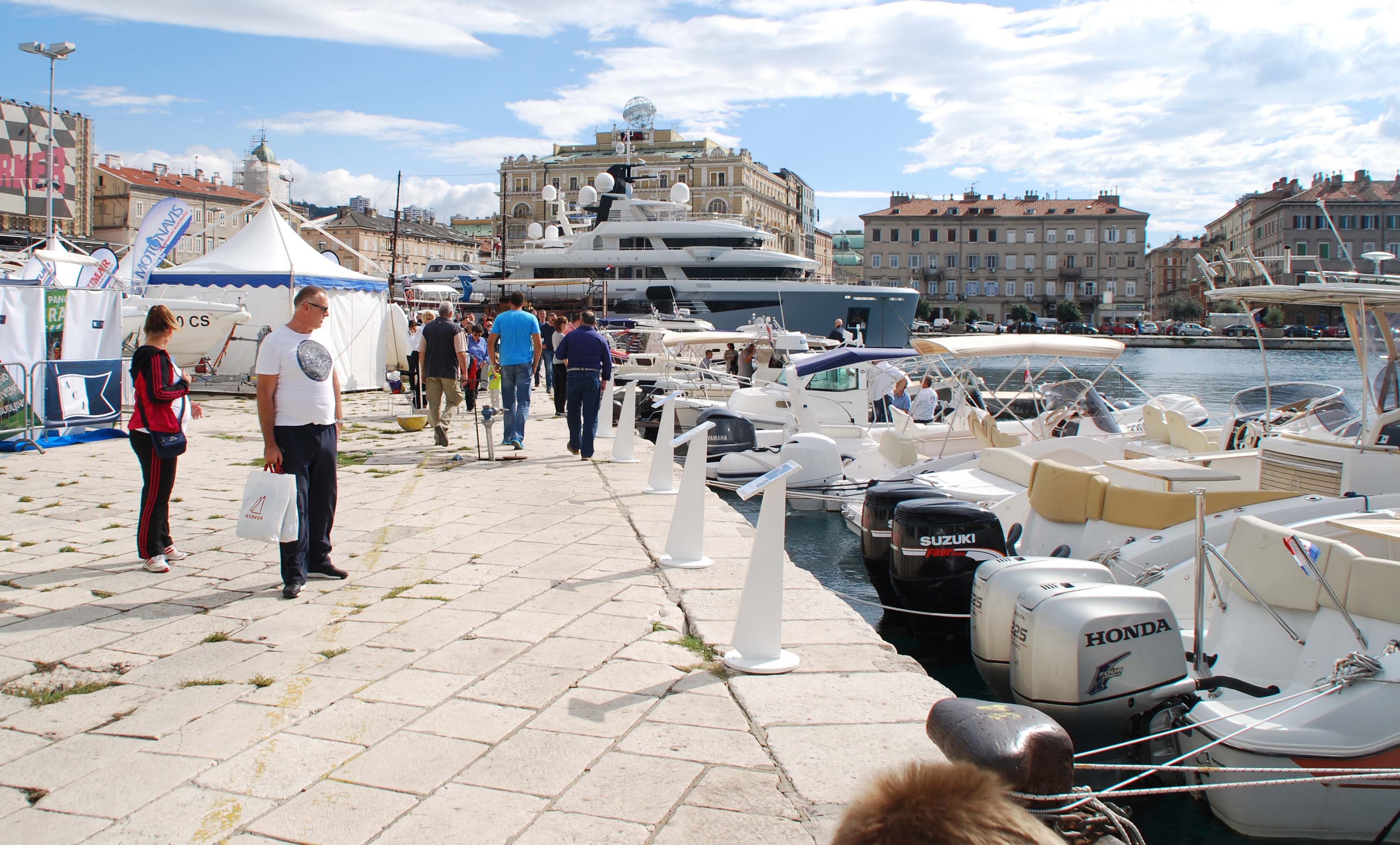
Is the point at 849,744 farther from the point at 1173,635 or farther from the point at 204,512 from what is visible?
the point at 204,512

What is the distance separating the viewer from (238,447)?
1012 centimetres

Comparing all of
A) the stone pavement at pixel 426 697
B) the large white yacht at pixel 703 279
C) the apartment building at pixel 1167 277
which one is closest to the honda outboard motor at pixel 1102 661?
the stone pavement at pixel 426 697

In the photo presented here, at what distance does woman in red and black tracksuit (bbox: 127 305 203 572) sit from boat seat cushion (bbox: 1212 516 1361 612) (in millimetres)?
5618

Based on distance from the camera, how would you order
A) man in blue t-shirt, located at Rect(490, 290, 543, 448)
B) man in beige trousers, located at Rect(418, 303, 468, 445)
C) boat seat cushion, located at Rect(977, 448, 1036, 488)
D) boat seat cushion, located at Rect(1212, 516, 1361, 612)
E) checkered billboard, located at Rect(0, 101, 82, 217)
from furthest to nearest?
checkered billboard, located at Rect(0, 101, 82, 217) < man in beige trousers, located at Rect(418, 303, 468, 445) < man in blue t-shirt, located at Rect(490, 290, 543, 448) < boat seat cushion, located at Rect(977, 448, 1036, 488) < boat seat cushion, located at Rect(1212, 516, 1361, 612)

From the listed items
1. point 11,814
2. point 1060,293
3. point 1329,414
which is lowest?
point 11,814

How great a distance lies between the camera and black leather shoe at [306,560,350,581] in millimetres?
4855

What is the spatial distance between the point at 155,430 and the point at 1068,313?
281 ft

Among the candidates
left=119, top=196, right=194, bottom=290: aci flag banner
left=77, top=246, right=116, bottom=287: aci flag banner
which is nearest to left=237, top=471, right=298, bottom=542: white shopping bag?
left=77, top=246, right=116, bottom=287: aci flag banner

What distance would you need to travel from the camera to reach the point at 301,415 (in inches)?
179

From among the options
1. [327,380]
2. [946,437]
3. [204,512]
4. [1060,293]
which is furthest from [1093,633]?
[1060,293]

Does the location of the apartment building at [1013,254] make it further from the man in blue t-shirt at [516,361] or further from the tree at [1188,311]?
the man in blue t-shirt at [516,361]

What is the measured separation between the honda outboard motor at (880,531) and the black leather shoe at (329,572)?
424cm

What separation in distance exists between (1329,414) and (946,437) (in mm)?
4105

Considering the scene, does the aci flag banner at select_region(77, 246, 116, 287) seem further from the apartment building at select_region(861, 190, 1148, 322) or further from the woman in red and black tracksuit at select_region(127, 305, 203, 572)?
the apartment building at select_region(861, 190, 1148, 322)
